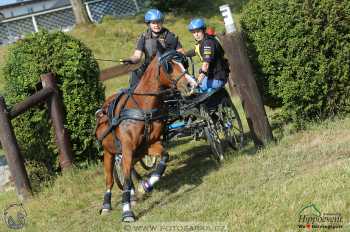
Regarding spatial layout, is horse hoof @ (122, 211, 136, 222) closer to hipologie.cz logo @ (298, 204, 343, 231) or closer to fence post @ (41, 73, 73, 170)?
hipologie.cz logo @ (298, 204, 343, 231)

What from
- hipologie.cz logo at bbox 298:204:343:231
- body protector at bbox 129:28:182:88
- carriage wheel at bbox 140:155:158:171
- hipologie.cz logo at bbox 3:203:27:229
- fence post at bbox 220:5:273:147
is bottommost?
carriage wheel at bbox 140:155:158:171

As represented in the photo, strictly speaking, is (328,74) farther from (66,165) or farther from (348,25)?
(66,165)

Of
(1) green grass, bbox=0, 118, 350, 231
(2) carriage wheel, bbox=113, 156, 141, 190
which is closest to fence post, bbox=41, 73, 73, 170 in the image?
(1) green grass, bbox=0, 118, 350, 231

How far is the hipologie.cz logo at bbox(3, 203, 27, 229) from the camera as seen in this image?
945 centimetres

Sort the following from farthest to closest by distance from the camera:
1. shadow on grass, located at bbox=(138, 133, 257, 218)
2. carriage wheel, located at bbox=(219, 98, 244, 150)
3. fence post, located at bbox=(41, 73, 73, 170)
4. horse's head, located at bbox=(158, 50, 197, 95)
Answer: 1. fence post, located at bbox=(41, 73, 73, 170)
2. carriage wheel, located at bbox=(219, 98, 244, 150)
3. shadow on grass, located at bbox=(138, 133, 257, 218)
4. horse's head, located at bbox=(158, 50, 197, 95)

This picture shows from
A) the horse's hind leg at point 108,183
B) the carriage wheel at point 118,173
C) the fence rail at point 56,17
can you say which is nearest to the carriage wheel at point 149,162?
the carriage wheel at point 118,173

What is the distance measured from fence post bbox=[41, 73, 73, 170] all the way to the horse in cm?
260

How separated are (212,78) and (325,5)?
2141mm

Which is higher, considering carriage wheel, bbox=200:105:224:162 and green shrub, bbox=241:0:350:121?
green shrub, bbox=241:0:350:121

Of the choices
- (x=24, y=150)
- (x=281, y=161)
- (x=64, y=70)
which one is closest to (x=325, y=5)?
(x=281, y=161)

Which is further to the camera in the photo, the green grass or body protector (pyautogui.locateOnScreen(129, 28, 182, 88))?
body protector (pyautogui.locateOnScreen(129, 28, 182, 88))

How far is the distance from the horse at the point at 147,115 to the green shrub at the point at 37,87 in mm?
2685

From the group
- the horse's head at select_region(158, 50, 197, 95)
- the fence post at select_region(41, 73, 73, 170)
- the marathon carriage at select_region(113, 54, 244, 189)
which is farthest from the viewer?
the fence post at select_region(41, 73, 73, 170)

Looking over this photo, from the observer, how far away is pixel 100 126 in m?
9.47
